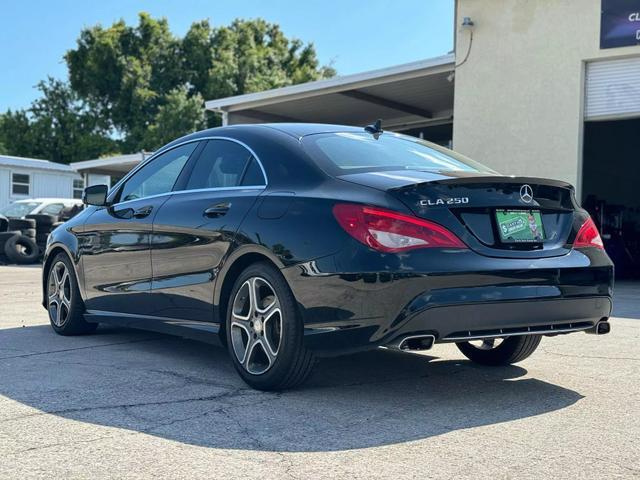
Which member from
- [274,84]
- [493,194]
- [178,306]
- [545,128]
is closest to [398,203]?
[493,194]

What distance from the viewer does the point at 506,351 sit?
5270 mm

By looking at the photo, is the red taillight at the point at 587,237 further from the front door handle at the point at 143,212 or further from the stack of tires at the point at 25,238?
the stack of tires at the point at 25,238

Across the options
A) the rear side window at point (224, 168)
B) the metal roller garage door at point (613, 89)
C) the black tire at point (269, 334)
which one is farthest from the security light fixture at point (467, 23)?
the black tire at point (269, 334)

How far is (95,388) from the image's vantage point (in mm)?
4504

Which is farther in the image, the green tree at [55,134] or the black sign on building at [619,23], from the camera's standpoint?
the green tree at [55,134]

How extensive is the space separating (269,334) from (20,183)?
91.6 feet

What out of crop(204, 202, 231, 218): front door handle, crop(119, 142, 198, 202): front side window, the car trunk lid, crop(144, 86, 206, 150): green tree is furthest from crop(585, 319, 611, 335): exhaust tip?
crop(144, 86, 206, 150): green tree

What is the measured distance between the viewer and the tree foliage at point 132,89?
143 ft

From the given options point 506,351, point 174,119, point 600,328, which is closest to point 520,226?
point 600,328

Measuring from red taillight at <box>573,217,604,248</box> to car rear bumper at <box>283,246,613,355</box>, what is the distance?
0.75 ft

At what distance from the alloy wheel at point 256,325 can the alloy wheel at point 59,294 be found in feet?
8.20

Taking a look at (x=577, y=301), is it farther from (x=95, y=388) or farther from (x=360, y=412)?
(x=95, y=388)

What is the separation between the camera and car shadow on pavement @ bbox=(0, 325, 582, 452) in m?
3.66

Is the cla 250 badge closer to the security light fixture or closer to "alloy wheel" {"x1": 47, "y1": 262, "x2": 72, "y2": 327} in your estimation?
"alloy wheel" {"x1": 47, "y1": 262, "x2": 72, "y2": 327}
